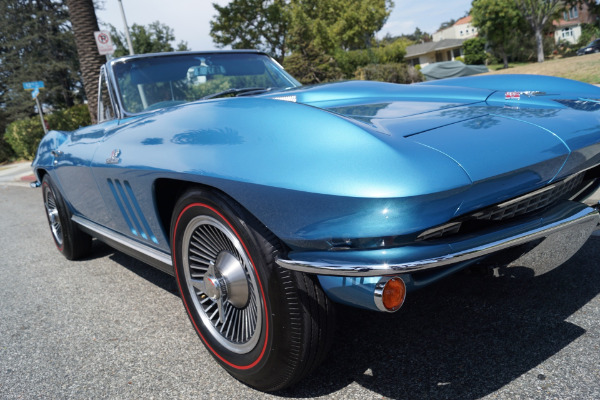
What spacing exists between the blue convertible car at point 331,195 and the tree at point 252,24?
31126 millimetres

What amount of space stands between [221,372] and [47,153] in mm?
2602

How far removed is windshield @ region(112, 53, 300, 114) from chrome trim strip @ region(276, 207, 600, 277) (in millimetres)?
1720

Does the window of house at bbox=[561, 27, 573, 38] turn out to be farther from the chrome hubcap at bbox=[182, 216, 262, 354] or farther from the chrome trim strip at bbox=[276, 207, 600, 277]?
the chrome hubcap at bbox=[182, 216, 262, 354]

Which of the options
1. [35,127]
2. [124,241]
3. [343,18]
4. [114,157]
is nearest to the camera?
[114,157]

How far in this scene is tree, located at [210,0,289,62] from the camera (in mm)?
32344

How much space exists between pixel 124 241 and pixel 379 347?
1.54 m

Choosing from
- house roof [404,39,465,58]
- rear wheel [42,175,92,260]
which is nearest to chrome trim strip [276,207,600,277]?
rear wheel [42,175,92,260]

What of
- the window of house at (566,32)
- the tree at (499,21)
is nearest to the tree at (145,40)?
the tree at (499,21)

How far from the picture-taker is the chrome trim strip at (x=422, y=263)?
141cm

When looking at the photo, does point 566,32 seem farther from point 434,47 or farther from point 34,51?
point 34,51

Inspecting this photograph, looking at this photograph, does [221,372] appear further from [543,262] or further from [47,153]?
[47,153]

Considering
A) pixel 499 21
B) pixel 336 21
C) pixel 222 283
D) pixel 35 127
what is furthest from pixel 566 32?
pixel 222 283

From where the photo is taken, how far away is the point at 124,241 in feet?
9.10

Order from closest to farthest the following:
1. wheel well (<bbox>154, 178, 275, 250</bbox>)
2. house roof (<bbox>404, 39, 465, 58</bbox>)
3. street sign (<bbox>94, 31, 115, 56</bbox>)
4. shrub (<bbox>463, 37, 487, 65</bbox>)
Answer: wheel well (<bbox>154, 178, 275, 250</bbox>) → street sign (<bbox>94, 31, 115, 56</bbox>) → shrub (<bbox>463, 37, 487, 65</bbox>) → house roof (<bbox>404, 39, 465, 58</bbox>)
